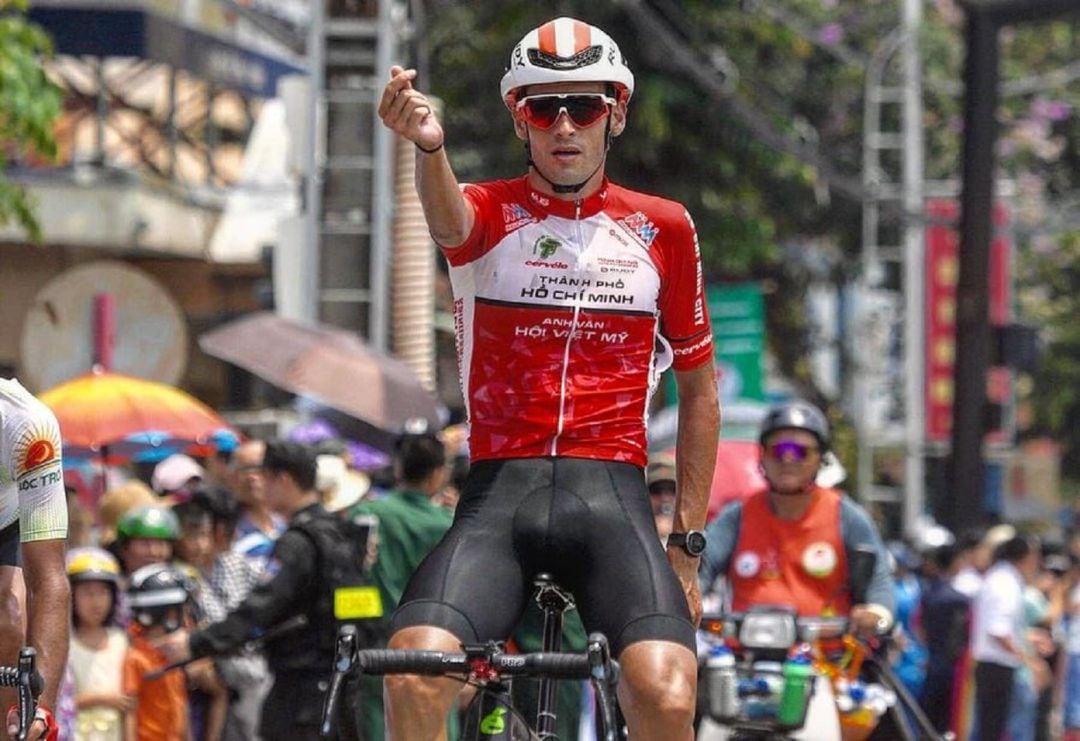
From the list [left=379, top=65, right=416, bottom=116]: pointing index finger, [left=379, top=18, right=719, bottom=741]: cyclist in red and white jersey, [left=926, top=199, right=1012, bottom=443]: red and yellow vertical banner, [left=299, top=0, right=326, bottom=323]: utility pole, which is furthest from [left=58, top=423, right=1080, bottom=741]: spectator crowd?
[left=926, top=199, right=1012, bottom=443]: red and yellow vertical banner

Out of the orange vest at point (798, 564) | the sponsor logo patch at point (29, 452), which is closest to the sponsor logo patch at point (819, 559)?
the orange vest at point (798, 564)

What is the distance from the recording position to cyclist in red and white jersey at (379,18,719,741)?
7086 mm

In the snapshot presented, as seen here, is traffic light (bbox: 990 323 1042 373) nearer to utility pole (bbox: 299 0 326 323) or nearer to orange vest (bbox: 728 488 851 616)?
utility pole (bbox: 299 0 326 323)

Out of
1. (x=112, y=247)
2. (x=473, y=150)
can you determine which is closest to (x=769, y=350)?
(x=473, y=150)

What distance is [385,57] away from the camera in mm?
17859

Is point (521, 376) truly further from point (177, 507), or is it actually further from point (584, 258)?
point (177, 507)

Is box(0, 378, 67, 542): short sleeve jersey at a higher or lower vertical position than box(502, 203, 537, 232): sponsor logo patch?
lower

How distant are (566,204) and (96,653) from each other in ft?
16.3

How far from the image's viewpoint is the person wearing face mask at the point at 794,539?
1127 cm

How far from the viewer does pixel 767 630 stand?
10.6 metres

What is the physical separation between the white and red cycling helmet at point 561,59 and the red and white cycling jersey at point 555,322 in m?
0.32

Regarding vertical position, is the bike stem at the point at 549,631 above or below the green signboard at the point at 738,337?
below

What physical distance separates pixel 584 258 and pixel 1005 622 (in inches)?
441

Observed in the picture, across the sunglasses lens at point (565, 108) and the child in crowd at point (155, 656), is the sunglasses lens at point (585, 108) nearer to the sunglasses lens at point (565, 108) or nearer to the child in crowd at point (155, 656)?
the sunglasses lens at point (565, 108)
